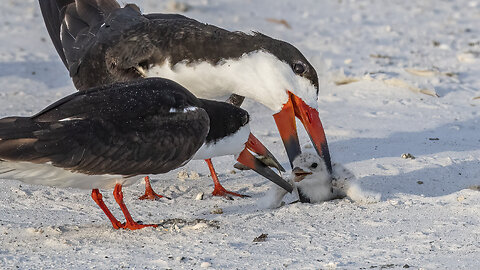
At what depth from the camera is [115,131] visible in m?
5.04

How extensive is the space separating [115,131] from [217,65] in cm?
120

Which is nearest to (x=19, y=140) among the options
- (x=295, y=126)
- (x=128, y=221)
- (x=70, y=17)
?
(x=128, y=221)

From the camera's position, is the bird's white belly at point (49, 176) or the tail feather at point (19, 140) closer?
the tail feather at point (19, 140)

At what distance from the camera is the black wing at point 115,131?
486 centimetres

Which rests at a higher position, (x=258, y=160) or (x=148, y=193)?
(x=258, y=160)

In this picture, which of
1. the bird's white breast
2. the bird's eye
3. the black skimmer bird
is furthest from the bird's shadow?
the black skimmer bird

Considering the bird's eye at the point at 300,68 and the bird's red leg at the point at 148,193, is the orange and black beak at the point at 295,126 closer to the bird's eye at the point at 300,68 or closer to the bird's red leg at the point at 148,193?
the bird's eye at the point at 300,68

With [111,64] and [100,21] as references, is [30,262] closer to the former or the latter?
[111,64]

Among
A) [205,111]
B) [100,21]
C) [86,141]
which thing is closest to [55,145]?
[86,141]

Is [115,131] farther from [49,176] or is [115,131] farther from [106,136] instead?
[49,176]

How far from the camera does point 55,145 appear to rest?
15.9 ft

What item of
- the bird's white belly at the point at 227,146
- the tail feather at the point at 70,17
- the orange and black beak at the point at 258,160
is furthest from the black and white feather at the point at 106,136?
the tail feather at the point at 70,17

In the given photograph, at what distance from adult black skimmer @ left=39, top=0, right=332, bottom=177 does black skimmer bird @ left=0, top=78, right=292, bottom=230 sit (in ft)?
1.93

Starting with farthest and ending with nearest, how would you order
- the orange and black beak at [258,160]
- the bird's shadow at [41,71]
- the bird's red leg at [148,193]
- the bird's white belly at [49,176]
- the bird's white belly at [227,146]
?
the bird's shadow at [41,71] < the bird's red leg at [148,193] < the orange and black beak at [258,160] < the bird's white belly at [227,146] < the bird's white belly at [49,176]
